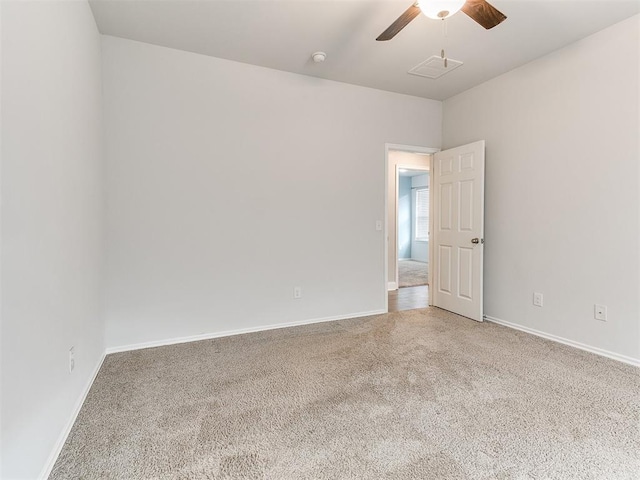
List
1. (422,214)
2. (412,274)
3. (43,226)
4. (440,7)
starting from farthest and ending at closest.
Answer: (422,214) → (412,274) → (440,7) → (43,226)

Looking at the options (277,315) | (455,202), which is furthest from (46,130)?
(455,202)

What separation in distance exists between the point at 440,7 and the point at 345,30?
1061 mm

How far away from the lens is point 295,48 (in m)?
2.88

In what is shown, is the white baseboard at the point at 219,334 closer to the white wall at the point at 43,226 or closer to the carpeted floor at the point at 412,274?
the white wall at the point at 43,226

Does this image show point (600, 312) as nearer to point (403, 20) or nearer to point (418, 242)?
point (403, 20)

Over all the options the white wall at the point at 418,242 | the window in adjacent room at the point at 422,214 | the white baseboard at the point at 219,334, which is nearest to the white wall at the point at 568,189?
the white baseboard at the point at 219,334

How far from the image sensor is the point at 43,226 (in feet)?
4.75

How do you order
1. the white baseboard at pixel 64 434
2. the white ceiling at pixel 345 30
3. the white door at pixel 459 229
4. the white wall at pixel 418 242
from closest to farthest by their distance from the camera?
the white baseboard at pixel 64 434
the white ceiling at pixel 345 30
the white door at pixel 459 229
the white wall at pixel 418 242

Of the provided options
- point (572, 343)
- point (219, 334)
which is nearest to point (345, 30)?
point (219, 334)

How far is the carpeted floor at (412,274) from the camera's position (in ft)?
19.6

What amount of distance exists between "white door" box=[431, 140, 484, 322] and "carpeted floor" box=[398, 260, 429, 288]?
171 cm

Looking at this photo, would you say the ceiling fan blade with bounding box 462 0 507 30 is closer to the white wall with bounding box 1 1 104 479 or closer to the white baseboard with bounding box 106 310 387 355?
the white wall with bounding box 1 1 104 479

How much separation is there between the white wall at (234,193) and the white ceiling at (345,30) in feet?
0.82

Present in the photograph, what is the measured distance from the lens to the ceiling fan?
171cm
